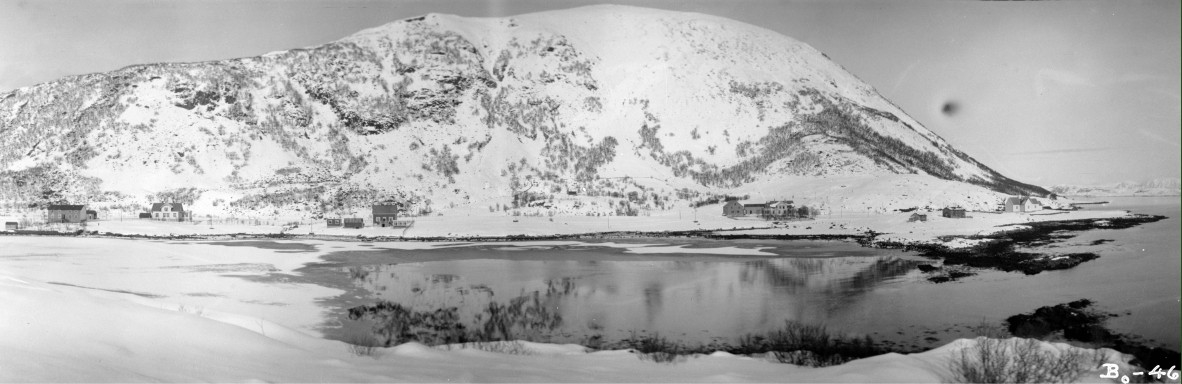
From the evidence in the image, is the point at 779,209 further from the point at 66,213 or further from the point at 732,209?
the point at 66,213

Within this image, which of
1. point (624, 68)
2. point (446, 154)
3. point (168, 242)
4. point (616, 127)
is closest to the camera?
point (168, 242)

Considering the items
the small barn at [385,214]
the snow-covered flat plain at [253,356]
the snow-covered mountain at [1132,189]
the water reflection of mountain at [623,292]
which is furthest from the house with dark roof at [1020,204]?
the small barn at [385,214]

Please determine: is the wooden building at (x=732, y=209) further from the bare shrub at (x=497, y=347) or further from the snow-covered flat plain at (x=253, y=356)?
the bare shrub at (x=497, y=347)

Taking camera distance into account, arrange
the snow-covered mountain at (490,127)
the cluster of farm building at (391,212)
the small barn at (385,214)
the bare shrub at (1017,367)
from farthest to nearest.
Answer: the small barn at (385,214)
the snow-covered mountain at (490,127)
the cluster of farm building at (391,212)
the bare shrub at (1017,367)

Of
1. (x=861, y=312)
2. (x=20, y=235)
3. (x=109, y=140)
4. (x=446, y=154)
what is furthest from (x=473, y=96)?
(x=861, y=312)

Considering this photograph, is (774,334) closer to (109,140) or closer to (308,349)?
(308,349)

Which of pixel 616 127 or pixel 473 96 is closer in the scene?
pixel 473 96
